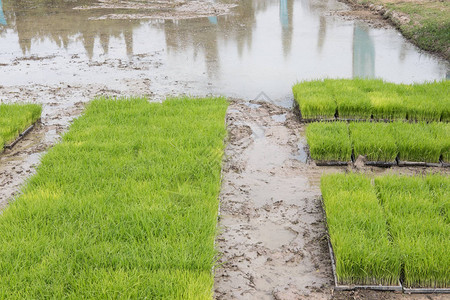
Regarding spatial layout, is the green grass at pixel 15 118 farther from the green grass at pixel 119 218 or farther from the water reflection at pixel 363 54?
the water reflection at pixel 363 54

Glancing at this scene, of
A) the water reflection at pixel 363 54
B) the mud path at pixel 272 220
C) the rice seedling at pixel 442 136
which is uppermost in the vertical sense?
the water reflection at pixel 363 54

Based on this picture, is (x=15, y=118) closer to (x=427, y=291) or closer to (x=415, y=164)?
(x=415, y=164)

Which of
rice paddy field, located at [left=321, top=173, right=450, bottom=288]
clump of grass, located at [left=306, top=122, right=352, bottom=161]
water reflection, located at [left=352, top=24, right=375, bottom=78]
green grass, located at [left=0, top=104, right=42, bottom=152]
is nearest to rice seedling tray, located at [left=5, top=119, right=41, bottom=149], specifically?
green grass, located at [left=0, top=104, right=42, bottom=152]

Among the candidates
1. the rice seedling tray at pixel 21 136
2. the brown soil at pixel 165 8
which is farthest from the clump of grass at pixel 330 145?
the brown soil at pixel 165 8

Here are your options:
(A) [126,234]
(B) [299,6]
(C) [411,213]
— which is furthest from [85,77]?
(B) [299,6]

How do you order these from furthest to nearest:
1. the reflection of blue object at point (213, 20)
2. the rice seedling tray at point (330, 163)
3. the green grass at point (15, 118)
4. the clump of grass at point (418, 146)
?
1. the reflection of blue object at point (213, 20)
2. the green grass at point (15, 118)
3. the rice seedling tray at point (330, 163)
4. the clump of grass at point (418, 146)

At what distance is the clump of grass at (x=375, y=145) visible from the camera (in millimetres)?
4312

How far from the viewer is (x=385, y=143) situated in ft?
14.1

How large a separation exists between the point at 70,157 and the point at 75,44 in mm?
5808

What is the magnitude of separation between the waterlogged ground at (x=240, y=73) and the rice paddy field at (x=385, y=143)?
0.20 meters

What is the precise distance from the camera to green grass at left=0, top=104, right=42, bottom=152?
15.8 ft

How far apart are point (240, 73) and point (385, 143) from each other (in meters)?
3.46

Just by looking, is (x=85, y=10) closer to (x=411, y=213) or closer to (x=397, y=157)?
(x=397, y=157)

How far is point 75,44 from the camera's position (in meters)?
9.27
